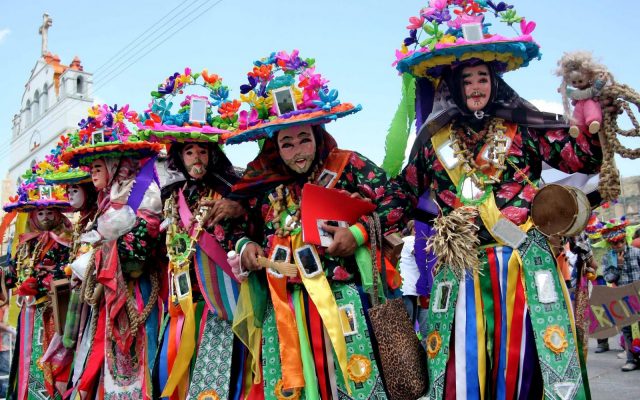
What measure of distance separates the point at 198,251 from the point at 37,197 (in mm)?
3170

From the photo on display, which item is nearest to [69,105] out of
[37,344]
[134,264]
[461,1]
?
[37,344]

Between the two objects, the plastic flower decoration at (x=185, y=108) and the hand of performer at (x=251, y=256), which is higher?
the plastic flower decoration at (x=185, y=108)

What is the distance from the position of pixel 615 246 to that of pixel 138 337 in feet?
24.0

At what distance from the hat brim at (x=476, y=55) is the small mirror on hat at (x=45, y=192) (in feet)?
15.3

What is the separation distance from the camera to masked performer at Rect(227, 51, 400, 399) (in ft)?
12.0

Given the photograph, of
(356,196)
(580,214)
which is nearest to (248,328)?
(356,196)

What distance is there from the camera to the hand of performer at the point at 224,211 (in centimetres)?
433

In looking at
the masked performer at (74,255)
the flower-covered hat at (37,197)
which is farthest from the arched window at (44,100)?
the masked performer at (74,255)

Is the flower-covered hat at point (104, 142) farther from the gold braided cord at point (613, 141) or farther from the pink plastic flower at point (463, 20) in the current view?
the gold braided cord at point (613, 141)

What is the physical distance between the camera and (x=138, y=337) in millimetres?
5043

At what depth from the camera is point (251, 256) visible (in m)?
3.95

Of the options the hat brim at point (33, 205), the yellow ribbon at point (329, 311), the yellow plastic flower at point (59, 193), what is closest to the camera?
the yellow ribbon at point (329, 311)

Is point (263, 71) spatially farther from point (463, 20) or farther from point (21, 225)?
point (21, 225)

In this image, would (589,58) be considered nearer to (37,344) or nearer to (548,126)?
(548,126)
